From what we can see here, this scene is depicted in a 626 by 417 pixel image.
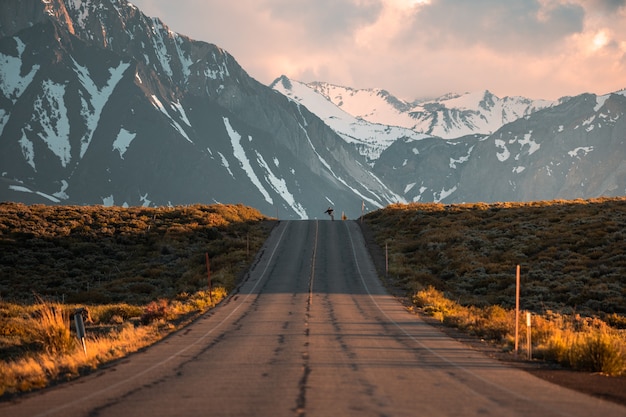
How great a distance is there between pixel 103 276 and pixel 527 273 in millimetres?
28811

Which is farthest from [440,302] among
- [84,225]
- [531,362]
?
[84,225]

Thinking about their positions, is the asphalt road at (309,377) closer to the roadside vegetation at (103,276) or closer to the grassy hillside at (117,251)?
the roadside vegetation at (103,276)

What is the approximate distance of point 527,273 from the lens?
Answer: 42250 mm

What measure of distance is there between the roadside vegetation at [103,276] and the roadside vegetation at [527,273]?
11.4 m

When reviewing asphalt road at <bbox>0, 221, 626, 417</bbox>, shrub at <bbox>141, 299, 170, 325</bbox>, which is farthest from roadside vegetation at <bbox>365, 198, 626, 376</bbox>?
shrub at <bbox>141, 299, 170, 325</bbox>

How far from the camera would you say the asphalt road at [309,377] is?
11.5 metres

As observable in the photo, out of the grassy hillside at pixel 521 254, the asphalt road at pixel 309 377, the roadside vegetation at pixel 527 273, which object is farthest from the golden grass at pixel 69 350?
the grassy hillside at pixel 521 254

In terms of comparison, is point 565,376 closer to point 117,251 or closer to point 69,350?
point 69,350

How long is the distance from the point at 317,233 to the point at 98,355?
168 ft

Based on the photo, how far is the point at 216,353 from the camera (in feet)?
61.3

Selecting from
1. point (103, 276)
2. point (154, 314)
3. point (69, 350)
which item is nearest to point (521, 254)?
point (154, 314)

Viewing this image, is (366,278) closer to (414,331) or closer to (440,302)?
(440,302)

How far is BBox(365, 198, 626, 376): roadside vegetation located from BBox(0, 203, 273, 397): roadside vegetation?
11410 millimetres

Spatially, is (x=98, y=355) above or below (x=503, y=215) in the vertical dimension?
below
